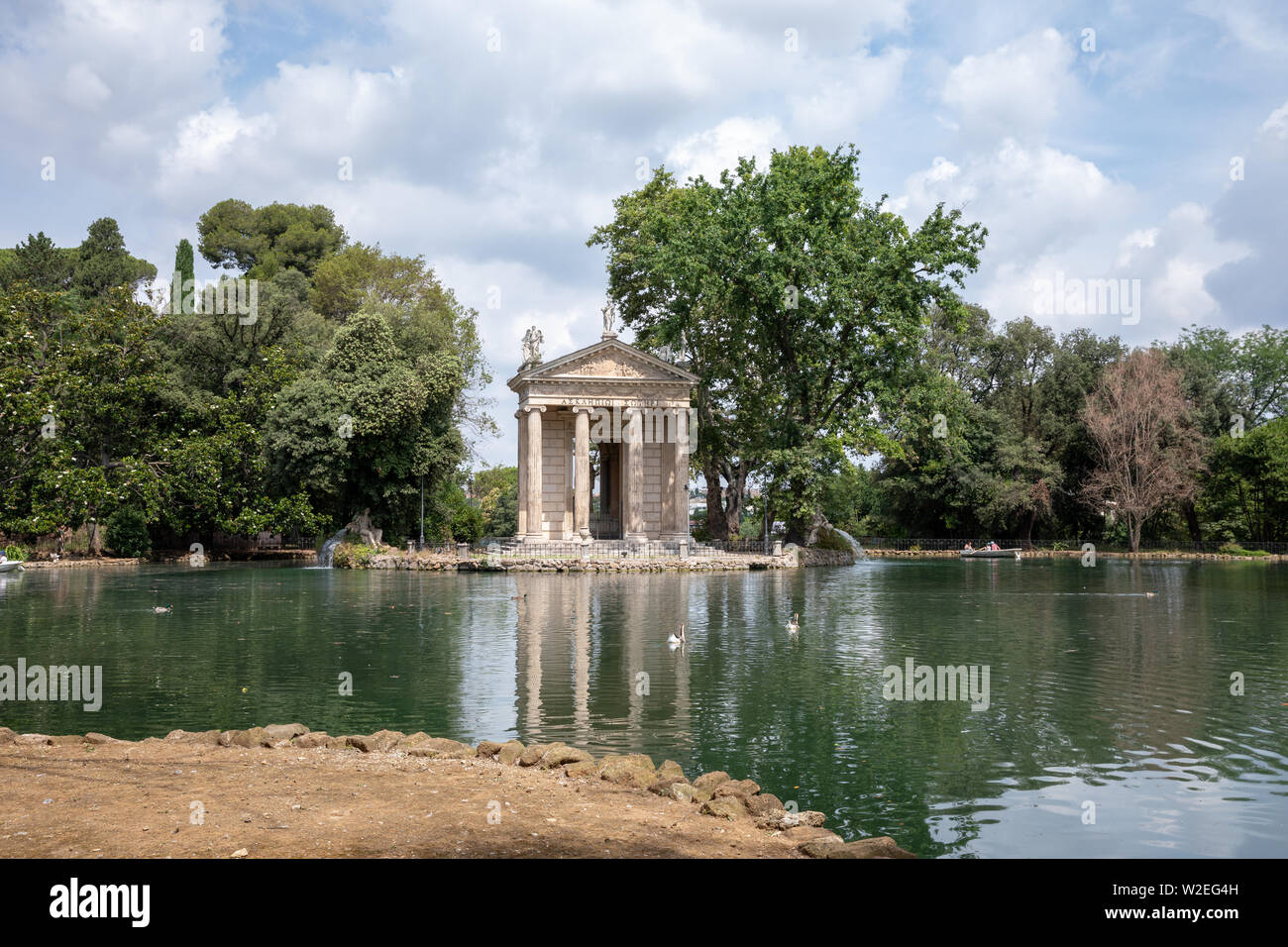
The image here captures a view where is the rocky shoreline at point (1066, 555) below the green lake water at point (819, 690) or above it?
below

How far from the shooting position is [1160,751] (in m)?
12.5

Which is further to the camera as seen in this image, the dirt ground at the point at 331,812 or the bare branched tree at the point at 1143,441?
the bare branched tree at the point at 1143,441

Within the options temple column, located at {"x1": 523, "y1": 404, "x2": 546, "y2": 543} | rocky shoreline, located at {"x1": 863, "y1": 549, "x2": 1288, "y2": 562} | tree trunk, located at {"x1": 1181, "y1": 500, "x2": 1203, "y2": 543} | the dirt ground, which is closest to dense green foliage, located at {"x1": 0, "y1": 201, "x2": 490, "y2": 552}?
temple column, located at {"x1": 523, "y1": 404, "x2": 546, "y2": 543}

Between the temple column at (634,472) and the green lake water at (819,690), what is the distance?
22.3 m

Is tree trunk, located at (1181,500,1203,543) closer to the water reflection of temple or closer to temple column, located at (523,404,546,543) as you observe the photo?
temple column, located at (523,404,546,543)

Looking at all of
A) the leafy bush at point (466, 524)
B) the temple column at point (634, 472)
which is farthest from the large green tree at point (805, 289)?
the leafy bush at point (466, 524)

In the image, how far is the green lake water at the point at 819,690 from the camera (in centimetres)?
1041

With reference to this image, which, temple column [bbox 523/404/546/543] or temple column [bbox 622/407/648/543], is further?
temple column [bbox 622/407/648/543]

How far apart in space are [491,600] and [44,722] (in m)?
19.5

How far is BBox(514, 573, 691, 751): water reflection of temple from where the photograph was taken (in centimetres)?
1398

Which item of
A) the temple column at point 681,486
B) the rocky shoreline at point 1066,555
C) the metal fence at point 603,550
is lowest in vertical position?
the rocky shoreline at point 1066,555

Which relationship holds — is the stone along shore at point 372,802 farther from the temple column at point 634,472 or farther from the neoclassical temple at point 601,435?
the temple column at point 634,472

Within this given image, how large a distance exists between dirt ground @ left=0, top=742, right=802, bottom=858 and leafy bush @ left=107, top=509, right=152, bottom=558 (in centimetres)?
5448

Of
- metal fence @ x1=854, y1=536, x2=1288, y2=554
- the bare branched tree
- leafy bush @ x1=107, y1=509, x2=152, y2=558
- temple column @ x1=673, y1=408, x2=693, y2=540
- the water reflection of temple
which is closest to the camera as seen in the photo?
the water reflection of temple
